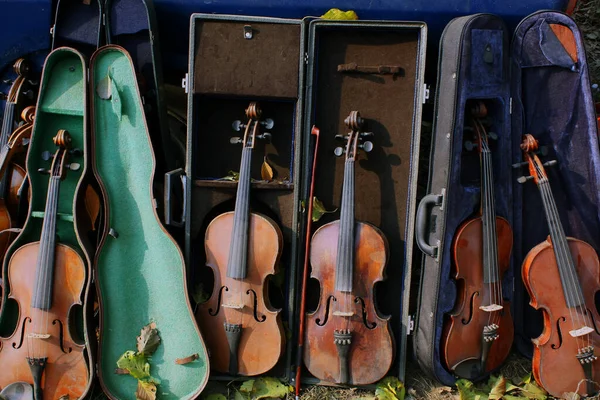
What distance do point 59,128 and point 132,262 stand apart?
2.53 ft

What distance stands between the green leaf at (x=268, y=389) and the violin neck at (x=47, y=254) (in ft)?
3.16

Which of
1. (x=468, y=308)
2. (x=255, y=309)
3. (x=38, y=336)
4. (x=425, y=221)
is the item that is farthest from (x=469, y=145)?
(x=38, y=336)

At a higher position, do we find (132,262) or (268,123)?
(268,123)

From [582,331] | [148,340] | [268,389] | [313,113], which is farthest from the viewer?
[313,113]

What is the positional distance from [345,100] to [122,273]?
1.28 m

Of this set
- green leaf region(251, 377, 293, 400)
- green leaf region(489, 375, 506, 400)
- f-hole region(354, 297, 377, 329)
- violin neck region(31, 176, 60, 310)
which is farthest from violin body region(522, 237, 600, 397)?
violin neck region(31, 176, 60, 310)

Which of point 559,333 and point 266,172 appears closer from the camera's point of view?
point 559,333

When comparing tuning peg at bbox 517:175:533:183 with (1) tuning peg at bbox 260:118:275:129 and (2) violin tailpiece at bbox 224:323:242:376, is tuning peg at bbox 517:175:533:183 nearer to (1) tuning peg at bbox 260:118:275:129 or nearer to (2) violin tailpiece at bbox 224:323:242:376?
(1) tuning peg at bbox 260:118:275:129

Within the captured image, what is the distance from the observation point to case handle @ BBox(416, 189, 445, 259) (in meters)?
2.54

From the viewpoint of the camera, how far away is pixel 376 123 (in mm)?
2738

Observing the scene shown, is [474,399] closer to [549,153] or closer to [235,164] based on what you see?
[549,153]

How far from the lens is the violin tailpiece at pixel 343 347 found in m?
2.52

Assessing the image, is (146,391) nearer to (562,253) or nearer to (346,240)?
(346,240)

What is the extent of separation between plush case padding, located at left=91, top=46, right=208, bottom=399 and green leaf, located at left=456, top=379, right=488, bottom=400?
110 centimetres
